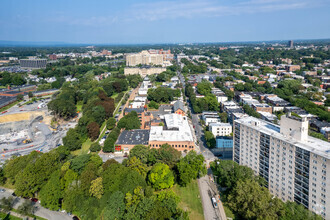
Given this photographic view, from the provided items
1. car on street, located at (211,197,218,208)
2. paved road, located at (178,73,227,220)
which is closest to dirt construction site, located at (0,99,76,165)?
paved road, located at (178,73,227,220)

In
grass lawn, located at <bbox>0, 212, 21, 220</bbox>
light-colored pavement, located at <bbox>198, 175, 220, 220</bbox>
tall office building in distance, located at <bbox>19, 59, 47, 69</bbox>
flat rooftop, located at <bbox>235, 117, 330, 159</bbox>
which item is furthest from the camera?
tall office building in distance, located at <bbox>19, 59, 47, 69</bbox>

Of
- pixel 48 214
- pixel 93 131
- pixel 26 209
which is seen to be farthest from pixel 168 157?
pixel 93 131

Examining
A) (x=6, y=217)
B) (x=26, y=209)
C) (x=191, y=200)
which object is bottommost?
(x=6, y=217)

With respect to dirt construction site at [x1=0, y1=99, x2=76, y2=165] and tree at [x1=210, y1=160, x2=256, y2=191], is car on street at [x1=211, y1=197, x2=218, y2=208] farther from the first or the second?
dirt construction site at [x1=0, y1=99, x2=76, y2=165]

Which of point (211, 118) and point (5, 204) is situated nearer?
point (5, 204)

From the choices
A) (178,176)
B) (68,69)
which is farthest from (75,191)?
(68,69)

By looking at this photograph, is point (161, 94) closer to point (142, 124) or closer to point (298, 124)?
point (142, 124)

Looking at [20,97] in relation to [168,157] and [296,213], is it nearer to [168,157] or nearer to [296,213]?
[168,157]

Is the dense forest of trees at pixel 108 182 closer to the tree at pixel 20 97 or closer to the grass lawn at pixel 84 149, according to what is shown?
the grass lawn at pixel 84 149
